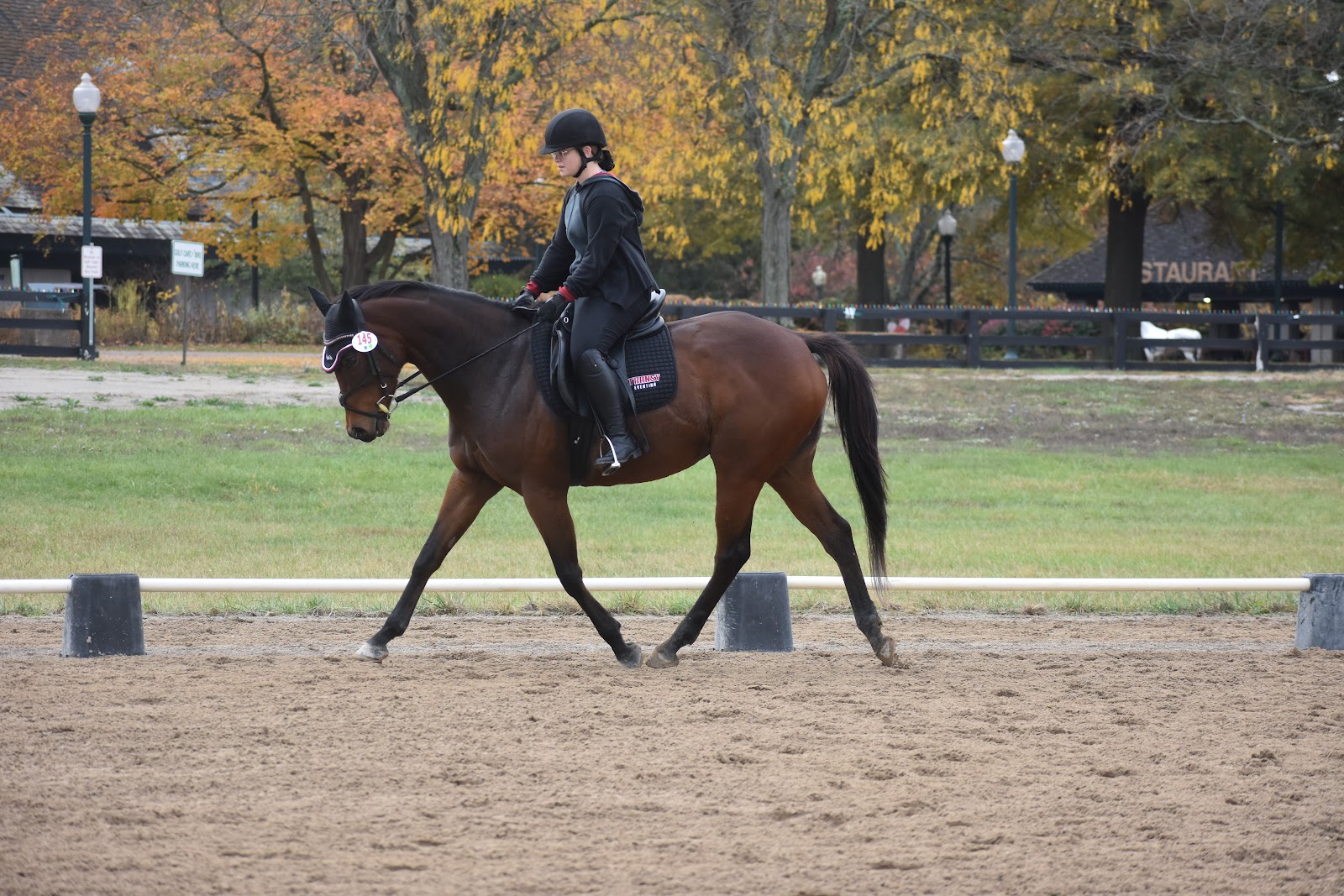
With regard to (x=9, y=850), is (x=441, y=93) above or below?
above

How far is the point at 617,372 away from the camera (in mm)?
7449

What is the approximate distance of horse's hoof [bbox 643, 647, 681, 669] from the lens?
7664mm

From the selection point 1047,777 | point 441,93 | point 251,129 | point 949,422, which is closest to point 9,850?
point 1047,777

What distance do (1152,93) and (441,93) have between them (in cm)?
1352

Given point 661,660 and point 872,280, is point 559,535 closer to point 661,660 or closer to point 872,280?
point 661,660

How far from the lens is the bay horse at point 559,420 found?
7449mm

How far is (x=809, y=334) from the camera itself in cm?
839

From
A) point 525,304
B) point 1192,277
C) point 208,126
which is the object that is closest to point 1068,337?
point 1192,277

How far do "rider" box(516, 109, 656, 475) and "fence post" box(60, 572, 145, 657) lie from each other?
2.61 m

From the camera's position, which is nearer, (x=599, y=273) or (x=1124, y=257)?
(x=599, y=273)

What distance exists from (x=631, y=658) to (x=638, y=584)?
29.3 inches

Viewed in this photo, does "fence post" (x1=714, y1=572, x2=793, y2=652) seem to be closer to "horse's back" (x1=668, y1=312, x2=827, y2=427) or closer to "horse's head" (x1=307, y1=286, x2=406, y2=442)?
"horse's back" (x1=668, y1=312, x2=827, y2=427)

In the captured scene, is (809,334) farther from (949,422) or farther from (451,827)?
(949,422)

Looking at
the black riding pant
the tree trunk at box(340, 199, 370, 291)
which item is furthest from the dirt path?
the tree trunk at box(340, 199, 370, 291)
